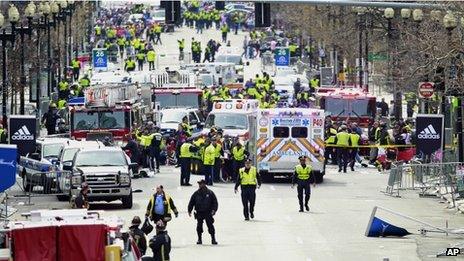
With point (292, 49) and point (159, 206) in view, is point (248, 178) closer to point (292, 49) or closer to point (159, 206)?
point (159, 206)

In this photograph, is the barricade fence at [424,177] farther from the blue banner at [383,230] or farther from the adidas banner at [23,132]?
the adidas banner at [23,132]

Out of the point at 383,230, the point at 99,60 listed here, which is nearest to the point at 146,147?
the point at 383,230

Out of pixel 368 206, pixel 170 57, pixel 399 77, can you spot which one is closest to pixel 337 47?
pixel 170 57

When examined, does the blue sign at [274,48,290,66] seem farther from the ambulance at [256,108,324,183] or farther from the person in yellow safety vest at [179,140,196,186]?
the person in yellow safety vest at [179,140,196,186]

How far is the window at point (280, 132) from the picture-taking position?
170 ft

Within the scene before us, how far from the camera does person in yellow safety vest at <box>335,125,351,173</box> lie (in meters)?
56.7

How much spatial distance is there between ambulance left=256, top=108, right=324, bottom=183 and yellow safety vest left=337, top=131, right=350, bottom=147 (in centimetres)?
471

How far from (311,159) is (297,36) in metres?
78.3

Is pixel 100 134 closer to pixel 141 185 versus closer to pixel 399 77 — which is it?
pixel 141 185

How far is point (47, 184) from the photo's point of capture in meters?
47.2

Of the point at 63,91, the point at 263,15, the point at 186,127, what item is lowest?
the point at 186,127

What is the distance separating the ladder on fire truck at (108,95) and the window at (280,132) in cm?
741

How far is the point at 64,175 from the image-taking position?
45250 millimetres

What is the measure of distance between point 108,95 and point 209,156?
9.62 metres
